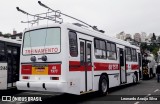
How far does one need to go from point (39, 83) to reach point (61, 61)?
4.03ft

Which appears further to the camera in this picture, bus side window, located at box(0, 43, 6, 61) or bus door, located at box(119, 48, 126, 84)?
bus door, located at box(119, 48, 126, 84)

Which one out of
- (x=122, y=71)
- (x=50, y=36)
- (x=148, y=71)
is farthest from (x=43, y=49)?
(x=148, y=71)

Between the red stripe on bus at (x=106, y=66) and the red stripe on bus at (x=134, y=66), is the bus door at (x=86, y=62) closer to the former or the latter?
the red stripe on bus at (x=106, y=66)

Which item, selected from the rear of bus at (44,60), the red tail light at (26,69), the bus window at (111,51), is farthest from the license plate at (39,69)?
the bus window at (111,51)

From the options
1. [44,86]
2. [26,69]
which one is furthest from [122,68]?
[44,86]

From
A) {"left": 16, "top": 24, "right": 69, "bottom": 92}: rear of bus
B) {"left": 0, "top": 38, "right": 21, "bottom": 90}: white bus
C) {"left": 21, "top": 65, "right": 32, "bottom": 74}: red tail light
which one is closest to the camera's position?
{"left": 16, "top": 24, "right": 69, "bottom": 92}: rear of bus

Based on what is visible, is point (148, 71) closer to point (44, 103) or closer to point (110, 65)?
point (110, 65)

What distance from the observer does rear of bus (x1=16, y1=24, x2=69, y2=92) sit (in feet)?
31.8

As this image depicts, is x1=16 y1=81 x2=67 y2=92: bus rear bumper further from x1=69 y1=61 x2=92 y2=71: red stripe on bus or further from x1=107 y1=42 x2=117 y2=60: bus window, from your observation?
x1=107 y1=42 x2=117 y2=60: bus window

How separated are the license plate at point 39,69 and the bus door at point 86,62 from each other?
1664 mm

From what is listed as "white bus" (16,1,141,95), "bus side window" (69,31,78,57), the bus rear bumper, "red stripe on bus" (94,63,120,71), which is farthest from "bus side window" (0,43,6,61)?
"red stripe on bus" (94,63,120,71)

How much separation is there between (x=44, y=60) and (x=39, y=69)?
455 mm

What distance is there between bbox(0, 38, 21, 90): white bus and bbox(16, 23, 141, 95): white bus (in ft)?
7.42

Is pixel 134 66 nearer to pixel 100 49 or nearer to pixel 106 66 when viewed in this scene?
pixel 106 66
